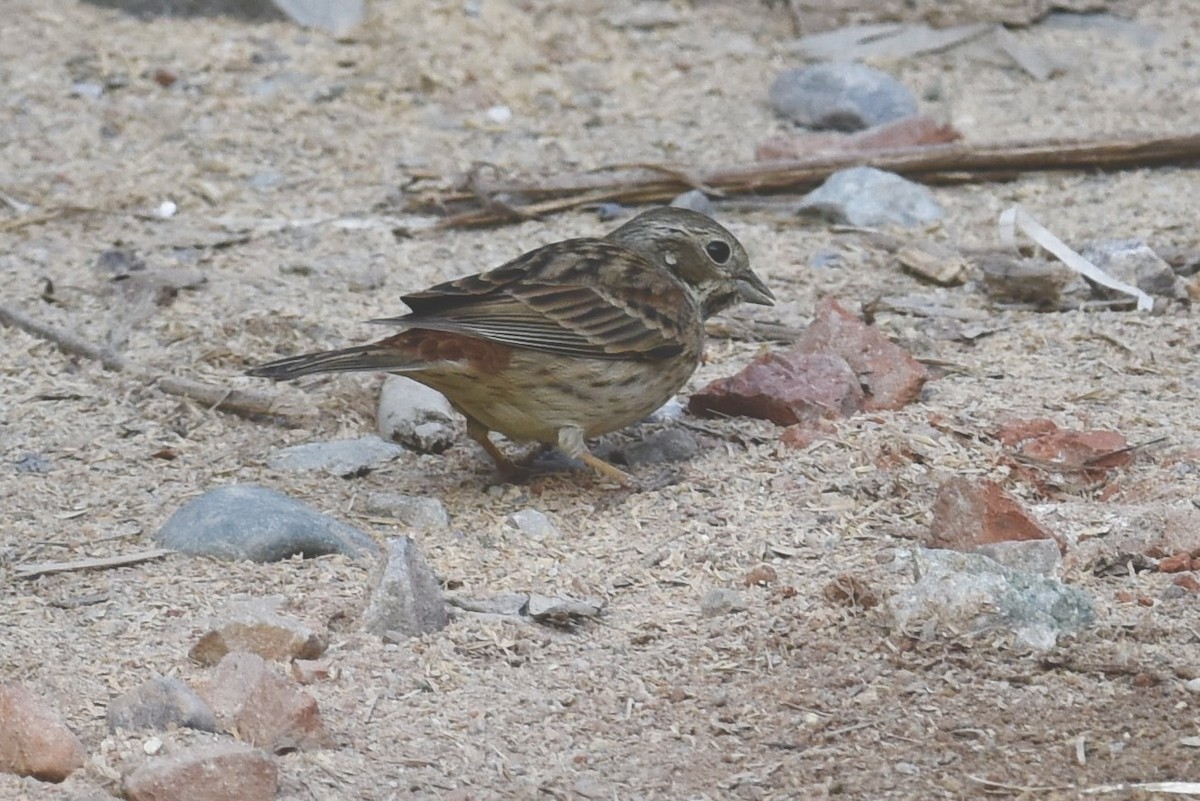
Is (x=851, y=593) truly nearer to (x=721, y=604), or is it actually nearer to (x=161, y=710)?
(x=721, y=604)

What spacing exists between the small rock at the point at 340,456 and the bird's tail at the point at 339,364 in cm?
49

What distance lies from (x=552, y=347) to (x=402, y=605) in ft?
4.09

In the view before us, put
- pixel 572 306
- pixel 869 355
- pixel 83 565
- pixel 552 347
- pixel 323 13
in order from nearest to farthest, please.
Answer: pixel 83 565 → pixel 552 347 → pixel 572 306 → pixel 869 355 → pixel 323 13

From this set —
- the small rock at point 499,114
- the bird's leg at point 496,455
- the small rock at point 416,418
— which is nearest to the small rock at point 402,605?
the bird's leg at point 496,455

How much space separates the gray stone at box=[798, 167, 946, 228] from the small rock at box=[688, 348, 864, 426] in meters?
1.81

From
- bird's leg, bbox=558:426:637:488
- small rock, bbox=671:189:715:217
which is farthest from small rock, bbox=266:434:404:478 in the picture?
small rock, bbox=671:189:715:217

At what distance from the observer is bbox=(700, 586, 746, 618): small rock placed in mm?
4168

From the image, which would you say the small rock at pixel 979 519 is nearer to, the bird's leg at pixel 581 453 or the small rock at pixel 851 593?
the small rock at pixel 851 593

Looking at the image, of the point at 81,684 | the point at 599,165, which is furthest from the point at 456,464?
the point at 599,165

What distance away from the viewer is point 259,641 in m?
3.92

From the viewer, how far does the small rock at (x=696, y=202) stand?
7328mm

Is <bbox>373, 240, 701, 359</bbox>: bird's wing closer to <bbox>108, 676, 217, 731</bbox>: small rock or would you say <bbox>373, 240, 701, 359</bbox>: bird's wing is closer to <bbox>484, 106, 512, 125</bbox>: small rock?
<bbox>108, 676, 217, 731</bbox>: small rock

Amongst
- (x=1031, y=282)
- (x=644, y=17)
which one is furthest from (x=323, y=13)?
(x=1031, y=282)

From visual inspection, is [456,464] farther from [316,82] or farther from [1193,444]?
[316,82]
